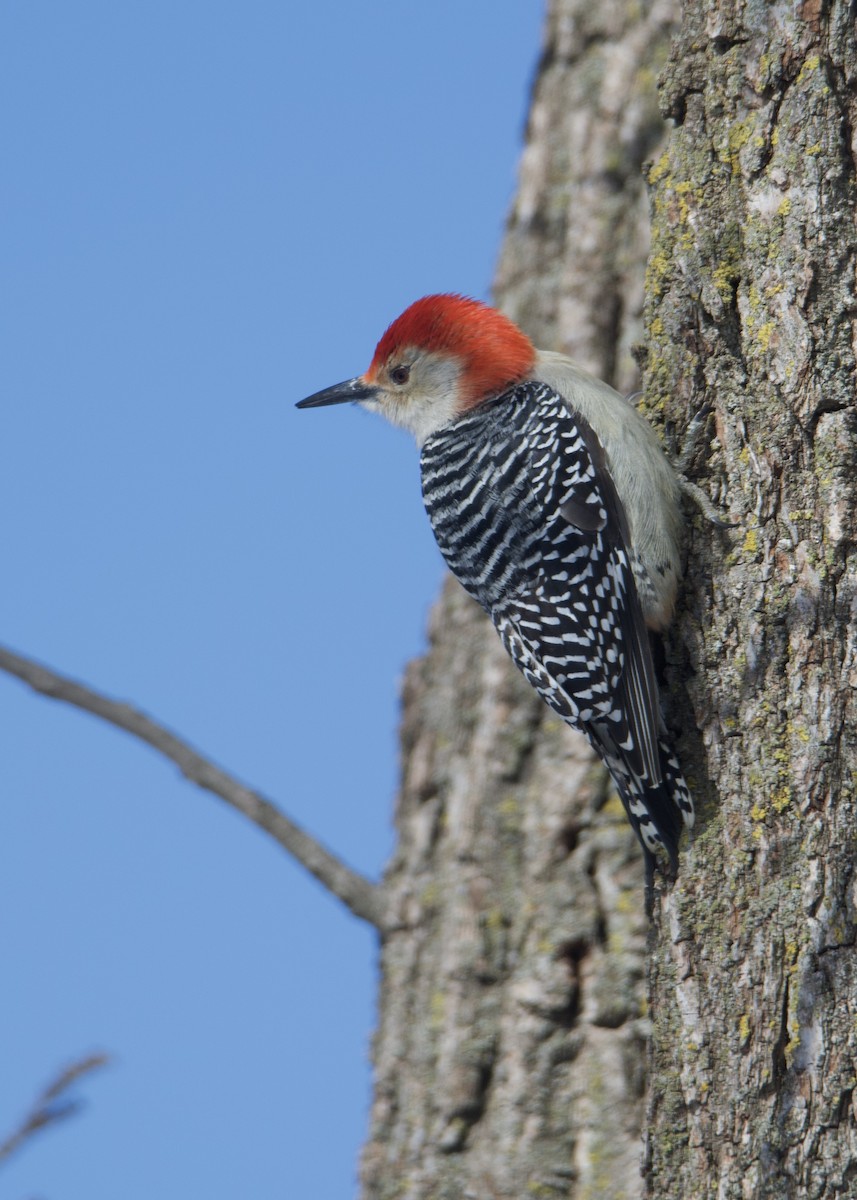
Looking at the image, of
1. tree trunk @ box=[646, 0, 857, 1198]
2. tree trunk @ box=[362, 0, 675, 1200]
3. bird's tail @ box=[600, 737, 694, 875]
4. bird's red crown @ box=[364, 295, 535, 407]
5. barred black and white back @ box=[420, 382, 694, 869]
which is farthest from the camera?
tree trunk @ box=[362, 0, 675, 1200]

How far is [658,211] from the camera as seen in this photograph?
3848 mm

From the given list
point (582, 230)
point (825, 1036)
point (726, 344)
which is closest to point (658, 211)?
point (726, 344)

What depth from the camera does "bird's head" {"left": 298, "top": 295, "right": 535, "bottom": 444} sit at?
4449 millimetres

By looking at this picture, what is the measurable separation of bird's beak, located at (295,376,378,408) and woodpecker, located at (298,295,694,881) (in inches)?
12.5

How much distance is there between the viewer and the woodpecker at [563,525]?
12.0ft

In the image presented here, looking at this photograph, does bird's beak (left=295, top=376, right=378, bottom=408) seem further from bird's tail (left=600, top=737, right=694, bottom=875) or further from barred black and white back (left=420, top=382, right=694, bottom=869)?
bird's tail (left=600, top=737, right=694, bottom=875)

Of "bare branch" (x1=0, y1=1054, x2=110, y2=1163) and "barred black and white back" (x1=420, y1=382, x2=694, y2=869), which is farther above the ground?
"barred black and white back" (x1=420, y1=382, x2=694, y2=869)

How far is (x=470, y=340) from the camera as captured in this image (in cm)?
450

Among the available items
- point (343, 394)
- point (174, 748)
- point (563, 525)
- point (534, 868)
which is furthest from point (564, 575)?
point (174, 748)

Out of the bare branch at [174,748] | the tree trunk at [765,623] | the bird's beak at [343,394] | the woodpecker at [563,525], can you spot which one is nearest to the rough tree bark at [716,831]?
the tree trunk at [765,623]

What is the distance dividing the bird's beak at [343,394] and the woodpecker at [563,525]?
1.04 feet

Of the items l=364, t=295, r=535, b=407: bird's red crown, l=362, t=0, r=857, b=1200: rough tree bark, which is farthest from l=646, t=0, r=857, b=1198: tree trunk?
l=364, t=295, r=535, b=407: bird's red crown

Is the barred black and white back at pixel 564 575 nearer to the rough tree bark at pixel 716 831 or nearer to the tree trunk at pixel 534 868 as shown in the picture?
the rough tree bark at pixel 716 831

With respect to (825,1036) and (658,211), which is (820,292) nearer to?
(658,211)
